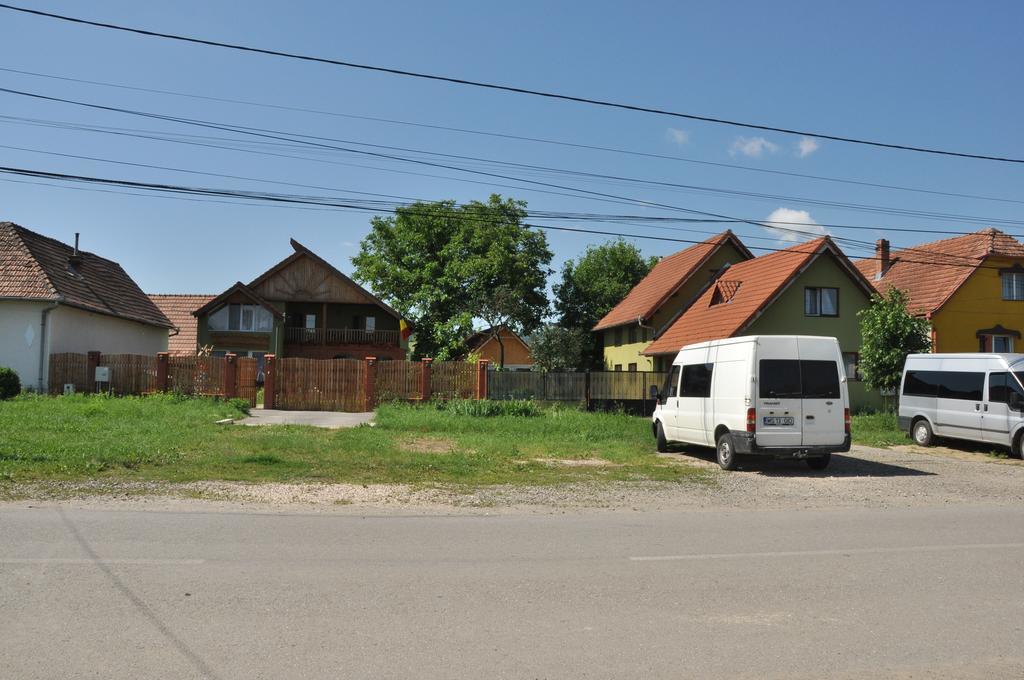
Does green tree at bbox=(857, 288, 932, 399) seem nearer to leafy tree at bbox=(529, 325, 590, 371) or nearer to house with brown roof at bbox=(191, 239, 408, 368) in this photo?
leafy tree at bbox=(529, 325, 590, 371)

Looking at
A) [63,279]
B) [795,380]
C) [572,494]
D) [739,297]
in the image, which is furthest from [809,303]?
[63,279]

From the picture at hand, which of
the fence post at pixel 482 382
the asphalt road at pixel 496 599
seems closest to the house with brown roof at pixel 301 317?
the fence post at pixel 482 382

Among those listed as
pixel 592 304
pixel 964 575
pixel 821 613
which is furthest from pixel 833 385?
pixel 592 304

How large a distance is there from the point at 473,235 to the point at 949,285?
96.4 feet

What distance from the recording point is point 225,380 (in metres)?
28.0

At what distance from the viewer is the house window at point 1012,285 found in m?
33.1

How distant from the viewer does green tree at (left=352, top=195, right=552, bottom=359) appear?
1977 inches

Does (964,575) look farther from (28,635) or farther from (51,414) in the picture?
(51,414)

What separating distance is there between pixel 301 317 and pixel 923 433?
38248mm

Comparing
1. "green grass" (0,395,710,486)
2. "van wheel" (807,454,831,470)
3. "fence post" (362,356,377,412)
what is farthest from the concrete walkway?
"van wheel" (807,454,831,470)

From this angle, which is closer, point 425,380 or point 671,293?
point 425,380

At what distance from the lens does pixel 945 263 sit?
1313 inches

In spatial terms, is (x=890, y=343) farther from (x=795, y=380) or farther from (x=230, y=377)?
(x=230, y=377)

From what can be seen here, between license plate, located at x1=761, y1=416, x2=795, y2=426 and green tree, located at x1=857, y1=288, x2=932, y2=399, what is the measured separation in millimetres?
12626
